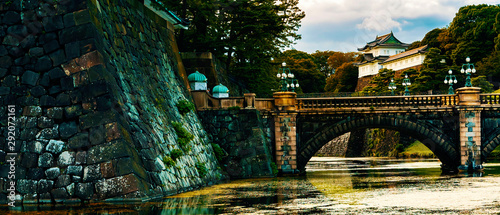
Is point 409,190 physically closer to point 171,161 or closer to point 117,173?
point 171,161

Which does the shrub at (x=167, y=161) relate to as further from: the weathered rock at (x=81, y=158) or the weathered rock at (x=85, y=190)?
the weathered rock at (x=85, y=190)

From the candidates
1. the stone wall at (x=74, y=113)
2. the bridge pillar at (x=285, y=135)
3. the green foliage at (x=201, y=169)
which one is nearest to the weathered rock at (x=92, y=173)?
the stone wall at (x=74, y=113)

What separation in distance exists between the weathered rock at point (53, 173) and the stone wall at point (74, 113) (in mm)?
34

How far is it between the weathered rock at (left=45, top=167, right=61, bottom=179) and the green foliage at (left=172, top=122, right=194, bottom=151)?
341 inches

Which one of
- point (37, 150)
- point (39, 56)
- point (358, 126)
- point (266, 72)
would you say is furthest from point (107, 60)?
point (266, 72)

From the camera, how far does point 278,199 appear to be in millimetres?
24438

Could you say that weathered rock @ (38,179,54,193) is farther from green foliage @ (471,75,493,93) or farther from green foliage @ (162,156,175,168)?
green foliage @ (471,75,493,93)

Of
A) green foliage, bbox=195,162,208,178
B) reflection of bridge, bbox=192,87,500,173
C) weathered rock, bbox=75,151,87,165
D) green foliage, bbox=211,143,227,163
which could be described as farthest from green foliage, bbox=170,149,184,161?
reflection of bridge, bbox=192,87,500,173

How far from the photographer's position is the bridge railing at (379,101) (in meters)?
44.3

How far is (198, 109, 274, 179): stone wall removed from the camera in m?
39.5

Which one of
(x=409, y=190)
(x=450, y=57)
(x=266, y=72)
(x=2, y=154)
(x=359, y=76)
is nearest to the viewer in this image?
(x=2, y=154)

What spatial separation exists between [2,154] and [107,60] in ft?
16.2

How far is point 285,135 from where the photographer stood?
43219 mm

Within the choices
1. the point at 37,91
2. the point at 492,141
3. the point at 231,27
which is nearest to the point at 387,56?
the point at 231,27
